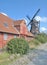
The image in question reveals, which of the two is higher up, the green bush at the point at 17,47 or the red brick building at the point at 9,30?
the red brick building at the point at 9,30

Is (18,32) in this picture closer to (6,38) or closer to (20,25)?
(20,25)

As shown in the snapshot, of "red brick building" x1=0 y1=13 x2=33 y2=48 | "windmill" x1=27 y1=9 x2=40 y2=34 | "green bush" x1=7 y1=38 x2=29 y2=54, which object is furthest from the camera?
"windmill" x1=27 y1=9 x2=40 y2=34

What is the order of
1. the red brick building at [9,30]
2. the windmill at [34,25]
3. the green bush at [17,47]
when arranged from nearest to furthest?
the green bush at [17,47] → the red brick building at [9,30] → the windmill at [34,25]

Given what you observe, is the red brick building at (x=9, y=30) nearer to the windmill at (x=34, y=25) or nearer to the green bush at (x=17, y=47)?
the green bush at (x=17, y=47)

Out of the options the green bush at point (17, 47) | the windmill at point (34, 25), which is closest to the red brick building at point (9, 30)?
the green bush at point (17, 47)

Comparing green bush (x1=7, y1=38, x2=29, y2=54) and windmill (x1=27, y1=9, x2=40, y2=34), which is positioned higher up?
windmill (x1=27, y1=9, x2=40, y2=34)

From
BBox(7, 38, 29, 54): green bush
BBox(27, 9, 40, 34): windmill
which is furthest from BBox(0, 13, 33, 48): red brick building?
BBox(27, 9, 40, 34): windmill

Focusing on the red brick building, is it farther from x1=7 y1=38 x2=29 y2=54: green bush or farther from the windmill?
the windmill

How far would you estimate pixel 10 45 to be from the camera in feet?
72.0

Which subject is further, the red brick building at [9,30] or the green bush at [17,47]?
the red brick building at [9,30]

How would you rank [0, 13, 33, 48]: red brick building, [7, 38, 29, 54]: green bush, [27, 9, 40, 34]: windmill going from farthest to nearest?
[27, 9, 40, 34]: windmill → [0, 13, 33, 48]: red brick building → [7, 38, 29, 54]: green bush

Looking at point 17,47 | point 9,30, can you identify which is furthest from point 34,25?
point 17,47

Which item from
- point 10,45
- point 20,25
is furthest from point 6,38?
point 20,25

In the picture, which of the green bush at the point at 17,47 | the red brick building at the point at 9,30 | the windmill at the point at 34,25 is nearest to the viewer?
the green bush at the point at 17,47
